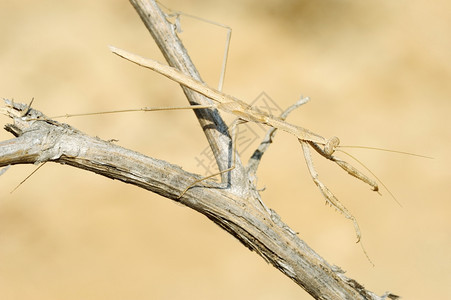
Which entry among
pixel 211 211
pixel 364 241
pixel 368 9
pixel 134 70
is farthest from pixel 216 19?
pixel 211 211

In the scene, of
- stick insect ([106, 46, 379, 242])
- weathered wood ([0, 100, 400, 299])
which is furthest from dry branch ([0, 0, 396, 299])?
stick insect ([106, 46, 379, 242])

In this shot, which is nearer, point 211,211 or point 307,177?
point 211,211

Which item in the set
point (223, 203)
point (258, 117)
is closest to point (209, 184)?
point (223, 203)

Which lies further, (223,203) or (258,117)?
(258,117)

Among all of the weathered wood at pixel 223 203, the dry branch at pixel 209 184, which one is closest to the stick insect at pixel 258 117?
the dry branch at pixel 209 184

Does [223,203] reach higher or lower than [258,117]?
lower

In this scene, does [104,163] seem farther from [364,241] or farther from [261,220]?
[364,241]

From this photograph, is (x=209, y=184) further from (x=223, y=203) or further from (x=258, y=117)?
(x=258, y=117)

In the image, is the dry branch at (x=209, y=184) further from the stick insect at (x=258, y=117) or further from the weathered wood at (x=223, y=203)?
the stick insect at (x=258, y=117)
